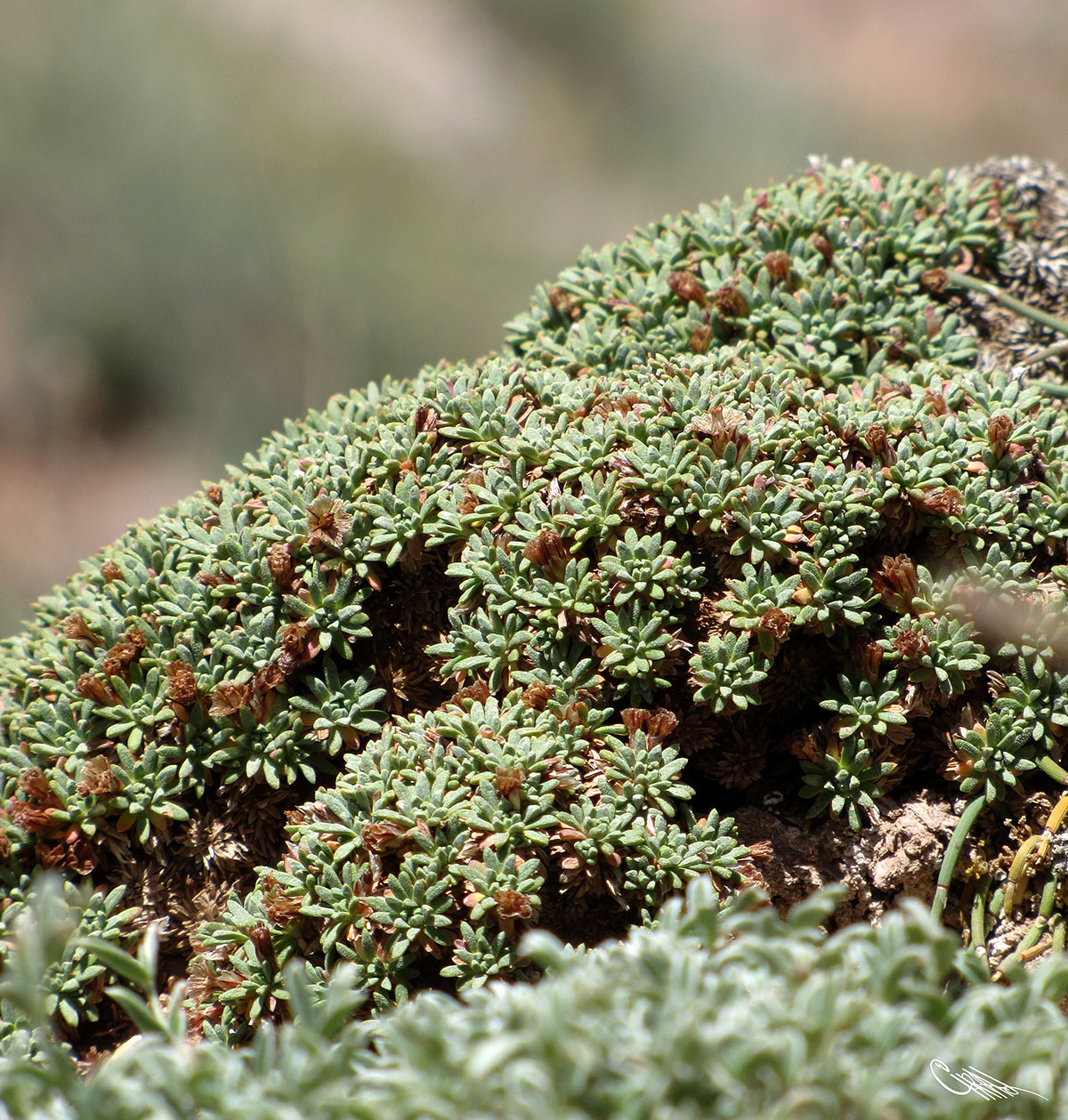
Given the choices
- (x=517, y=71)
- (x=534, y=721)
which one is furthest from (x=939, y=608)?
(x=517, y=71)

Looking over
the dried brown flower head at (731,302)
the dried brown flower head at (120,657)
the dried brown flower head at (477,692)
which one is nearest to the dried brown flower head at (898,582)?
the dried brown flower head at (477,692)

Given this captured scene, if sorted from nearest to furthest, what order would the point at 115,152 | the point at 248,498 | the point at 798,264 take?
the point at 248,498
the point at 798,264
the point at 115,152

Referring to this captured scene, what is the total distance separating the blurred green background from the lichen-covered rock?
17.5 feet

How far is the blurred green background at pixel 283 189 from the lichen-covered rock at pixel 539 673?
5.32 m

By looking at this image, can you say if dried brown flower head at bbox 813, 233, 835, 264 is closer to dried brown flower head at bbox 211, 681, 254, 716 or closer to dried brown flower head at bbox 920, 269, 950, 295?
dried brown flower head at bbox 920, 269, 950, 295

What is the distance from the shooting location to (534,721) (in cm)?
261

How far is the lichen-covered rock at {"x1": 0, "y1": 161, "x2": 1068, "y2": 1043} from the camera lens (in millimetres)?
2479

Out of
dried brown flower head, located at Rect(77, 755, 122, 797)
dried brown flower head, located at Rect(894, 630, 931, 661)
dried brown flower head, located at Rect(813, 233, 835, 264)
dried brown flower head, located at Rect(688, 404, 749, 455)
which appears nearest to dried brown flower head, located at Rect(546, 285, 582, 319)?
dried brown flower head, located at Rect(813, 233, 835, 264)

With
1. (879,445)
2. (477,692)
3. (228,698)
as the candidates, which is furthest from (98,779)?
(879,445)

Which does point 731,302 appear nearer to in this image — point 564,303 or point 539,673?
point 564,303

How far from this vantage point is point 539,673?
8.79ft

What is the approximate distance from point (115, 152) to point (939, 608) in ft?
36.0

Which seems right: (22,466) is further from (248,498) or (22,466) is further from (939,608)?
(939,608)

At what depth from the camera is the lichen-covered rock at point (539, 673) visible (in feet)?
8.13
